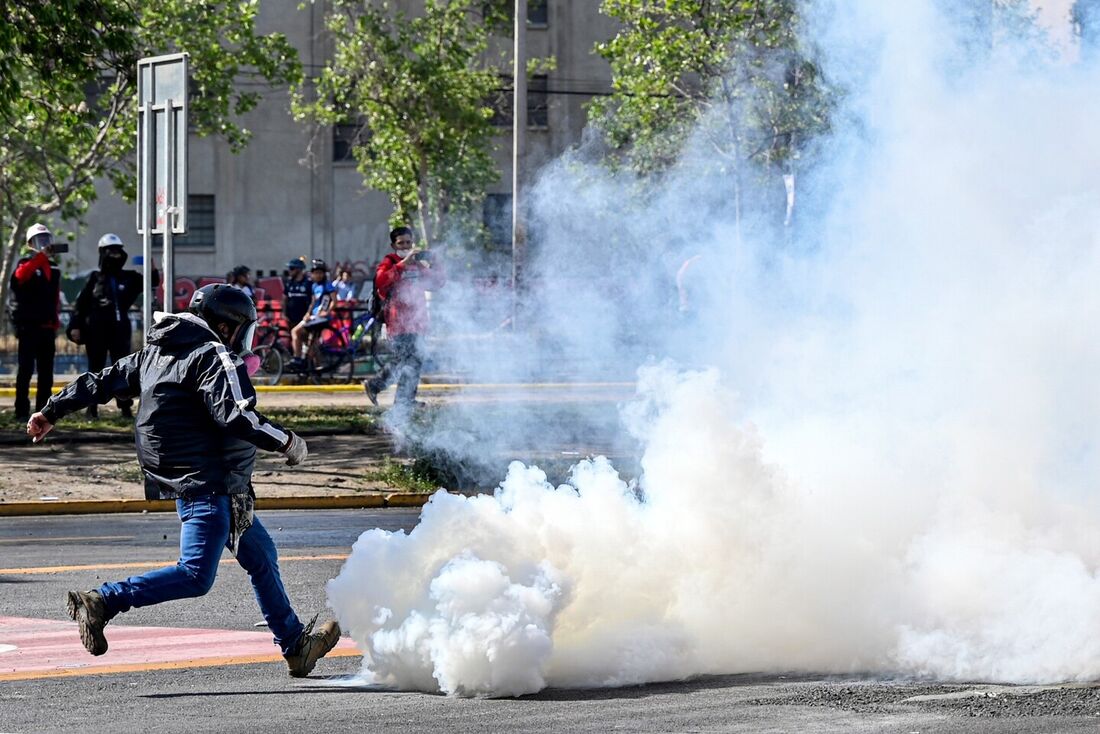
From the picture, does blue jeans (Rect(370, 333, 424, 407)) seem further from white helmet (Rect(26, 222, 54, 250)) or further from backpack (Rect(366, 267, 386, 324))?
white helmet (Rect(26, 222, 54, 250))

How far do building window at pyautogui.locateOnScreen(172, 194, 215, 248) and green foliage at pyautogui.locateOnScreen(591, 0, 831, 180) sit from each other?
27.5 meters

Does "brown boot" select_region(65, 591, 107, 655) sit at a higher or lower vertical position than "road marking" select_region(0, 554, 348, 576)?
higher

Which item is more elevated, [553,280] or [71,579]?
[553,280]

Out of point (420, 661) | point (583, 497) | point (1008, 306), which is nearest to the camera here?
point (420, 661)

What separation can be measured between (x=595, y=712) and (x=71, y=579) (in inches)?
179

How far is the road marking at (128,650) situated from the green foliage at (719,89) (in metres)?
3.96

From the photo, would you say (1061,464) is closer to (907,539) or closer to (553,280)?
(907,539)

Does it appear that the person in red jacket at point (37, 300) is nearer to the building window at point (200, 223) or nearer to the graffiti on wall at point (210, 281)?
the graffiti on wall at point (210, 281)

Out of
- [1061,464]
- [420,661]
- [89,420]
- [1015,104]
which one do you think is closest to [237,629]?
[420,661]

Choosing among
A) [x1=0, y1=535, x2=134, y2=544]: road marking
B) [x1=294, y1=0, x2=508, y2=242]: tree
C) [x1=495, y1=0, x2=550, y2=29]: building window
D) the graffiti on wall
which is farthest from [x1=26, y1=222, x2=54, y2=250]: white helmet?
[x1=495, y1=0, x2=550, y2=29]: building window

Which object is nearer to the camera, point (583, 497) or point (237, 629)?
point (583, 497)

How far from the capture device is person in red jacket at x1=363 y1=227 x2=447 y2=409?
14383mm

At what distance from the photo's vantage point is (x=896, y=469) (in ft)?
24.9

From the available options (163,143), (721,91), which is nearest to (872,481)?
(721,91)
